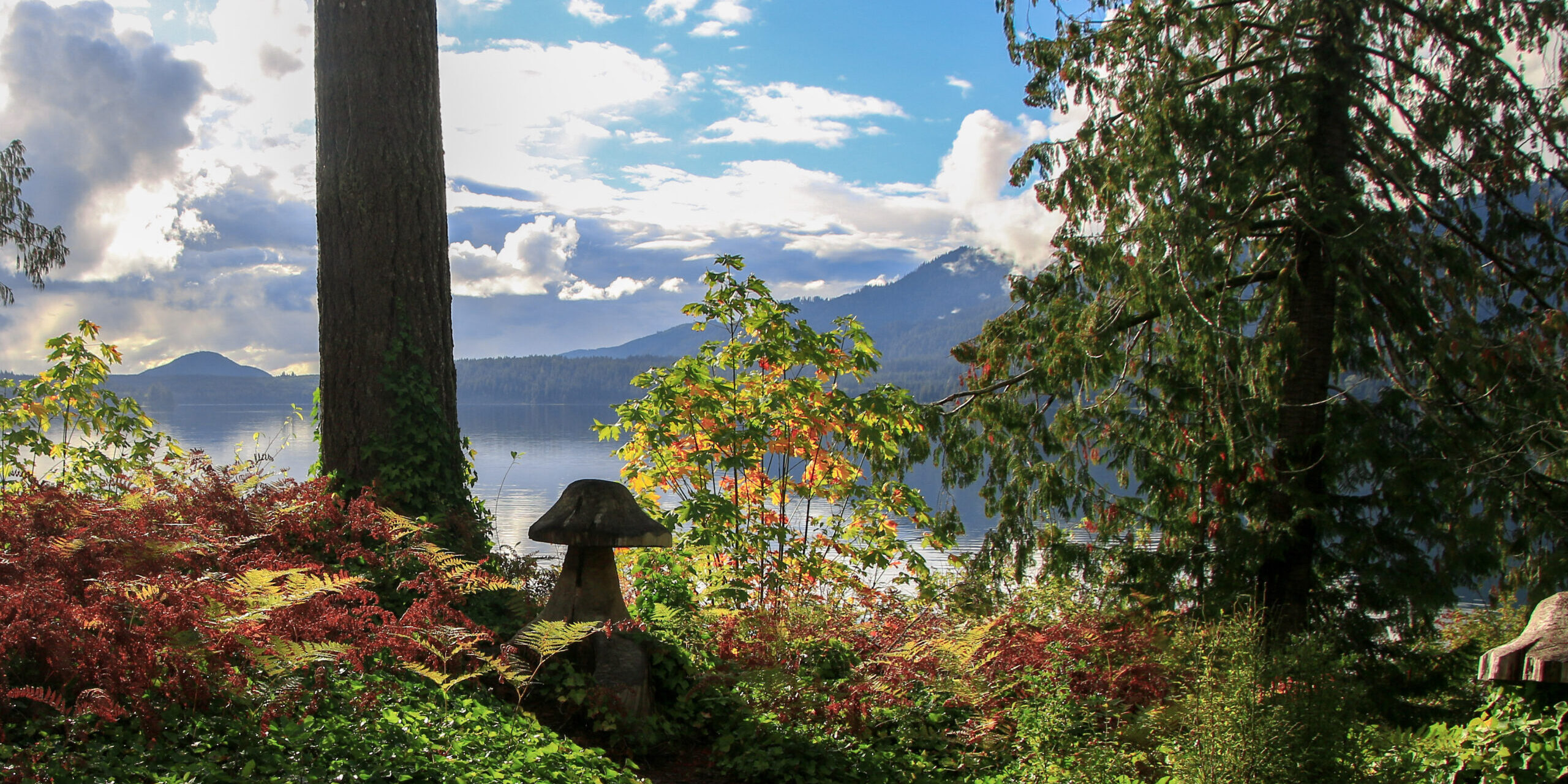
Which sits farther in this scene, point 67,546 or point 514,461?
point 514,461

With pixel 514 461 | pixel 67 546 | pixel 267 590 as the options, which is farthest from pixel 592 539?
pixel 514 461

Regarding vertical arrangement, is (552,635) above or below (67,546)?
below

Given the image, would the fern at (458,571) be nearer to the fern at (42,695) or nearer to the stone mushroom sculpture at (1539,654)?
the fern at (42,695)

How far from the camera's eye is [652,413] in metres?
6.86

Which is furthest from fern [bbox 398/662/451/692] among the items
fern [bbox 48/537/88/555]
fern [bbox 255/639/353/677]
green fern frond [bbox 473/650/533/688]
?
fern [bbox 48/537/88/555]

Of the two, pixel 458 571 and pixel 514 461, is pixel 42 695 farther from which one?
pixel 514 461

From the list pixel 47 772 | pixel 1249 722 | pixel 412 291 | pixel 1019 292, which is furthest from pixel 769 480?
pixel 47 772

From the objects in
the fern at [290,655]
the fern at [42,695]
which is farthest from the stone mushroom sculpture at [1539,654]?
the fern at [42,695]

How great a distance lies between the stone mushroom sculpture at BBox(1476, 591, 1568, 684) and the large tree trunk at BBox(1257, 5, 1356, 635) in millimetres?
2072

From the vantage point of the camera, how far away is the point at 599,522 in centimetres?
532

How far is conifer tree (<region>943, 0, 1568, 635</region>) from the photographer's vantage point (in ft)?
19.5

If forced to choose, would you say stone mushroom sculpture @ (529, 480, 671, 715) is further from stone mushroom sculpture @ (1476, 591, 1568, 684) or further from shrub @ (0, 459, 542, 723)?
stone mushroom sculpture @ (1476, 591, 1568, 684)

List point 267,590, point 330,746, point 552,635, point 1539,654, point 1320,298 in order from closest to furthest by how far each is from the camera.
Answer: point 330,746 < point 267,590 < point 1539,654 < point 552,635 < point 1320,298

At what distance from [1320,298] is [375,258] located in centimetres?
671
